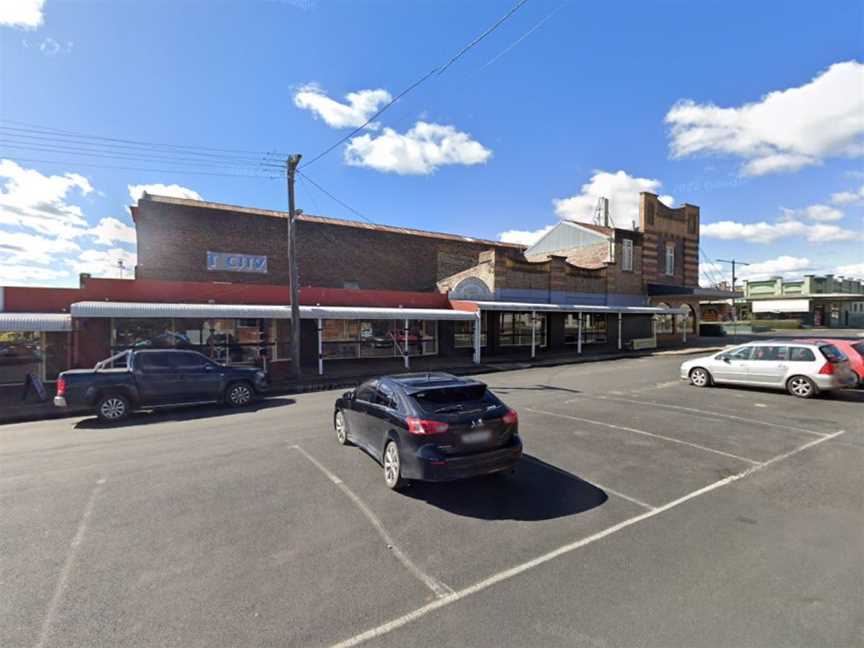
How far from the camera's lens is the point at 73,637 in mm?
2740

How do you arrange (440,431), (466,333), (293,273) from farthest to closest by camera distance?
1. (466,333)
2. (293,273)
3. (440,431)

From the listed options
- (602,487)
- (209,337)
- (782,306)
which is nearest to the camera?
(602,487)

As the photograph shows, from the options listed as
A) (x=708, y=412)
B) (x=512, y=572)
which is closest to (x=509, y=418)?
(x=512, y=572)

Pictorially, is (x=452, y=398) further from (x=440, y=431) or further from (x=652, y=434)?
(x=652, y=434)

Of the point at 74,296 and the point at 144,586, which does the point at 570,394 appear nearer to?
the point at 144,586

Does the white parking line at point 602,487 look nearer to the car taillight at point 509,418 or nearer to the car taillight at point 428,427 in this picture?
the car taillight at point 509,418

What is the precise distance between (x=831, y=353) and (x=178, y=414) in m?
16.3

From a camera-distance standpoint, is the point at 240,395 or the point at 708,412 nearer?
the point at 708,412

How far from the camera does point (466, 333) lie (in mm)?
22938

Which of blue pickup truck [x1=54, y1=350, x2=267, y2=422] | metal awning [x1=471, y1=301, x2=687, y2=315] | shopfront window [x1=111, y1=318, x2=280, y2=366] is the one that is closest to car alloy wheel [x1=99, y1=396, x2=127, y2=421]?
blue pickup truck [x1=54, y1=350, x2=267, y2=422]

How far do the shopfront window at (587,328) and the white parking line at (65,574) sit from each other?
80.6ft

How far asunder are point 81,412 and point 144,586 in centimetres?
1016

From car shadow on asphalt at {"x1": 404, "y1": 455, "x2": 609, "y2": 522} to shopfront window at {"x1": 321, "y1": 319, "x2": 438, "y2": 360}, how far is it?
13692mm

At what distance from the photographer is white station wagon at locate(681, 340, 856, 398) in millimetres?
10344
